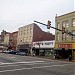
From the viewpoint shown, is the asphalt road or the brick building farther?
the brick building

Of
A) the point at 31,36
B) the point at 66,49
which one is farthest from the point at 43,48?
the point at 66,49

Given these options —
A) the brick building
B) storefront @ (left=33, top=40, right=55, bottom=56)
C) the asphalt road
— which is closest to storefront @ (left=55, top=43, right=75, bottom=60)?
storefront @ (left=33, top=40, right=55, bottom=56)

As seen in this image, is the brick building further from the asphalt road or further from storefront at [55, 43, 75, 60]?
the asphalt road

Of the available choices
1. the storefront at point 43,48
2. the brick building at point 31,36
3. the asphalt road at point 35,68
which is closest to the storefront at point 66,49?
the storefront at point 43,48

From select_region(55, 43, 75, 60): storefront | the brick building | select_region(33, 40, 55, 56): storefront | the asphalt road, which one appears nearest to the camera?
the asphalt road

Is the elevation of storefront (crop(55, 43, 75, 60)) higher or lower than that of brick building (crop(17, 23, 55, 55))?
lower

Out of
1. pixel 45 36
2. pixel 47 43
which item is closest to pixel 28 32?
pixel 45 36

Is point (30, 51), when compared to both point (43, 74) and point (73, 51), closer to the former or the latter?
point (73, 51)

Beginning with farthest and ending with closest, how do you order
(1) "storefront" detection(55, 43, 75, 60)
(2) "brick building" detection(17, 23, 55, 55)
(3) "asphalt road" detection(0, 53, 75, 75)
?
(2) "brick building" detection(17, 23, 55, 55) < (1) "storefront" detection(55, 43, 75, 60) < (3) "asphalt road" detection(0, 53, 75, 75)

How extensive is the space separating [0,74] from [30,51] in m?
61.9

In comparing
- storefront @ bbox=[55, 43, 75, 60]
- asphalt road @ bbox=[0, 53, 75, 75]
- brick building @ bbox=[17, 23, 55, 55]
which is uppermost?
brick building @ bbox=[17, 23, 55, 55]

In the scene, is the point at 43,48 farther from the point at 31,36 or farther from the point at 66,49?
the point at 66,49

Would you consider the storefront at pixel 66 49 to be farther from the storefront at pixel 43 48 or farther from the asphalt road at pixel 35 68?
the asphalt road at pixel 35 68

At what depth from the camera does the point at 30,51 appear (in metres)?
82.7
